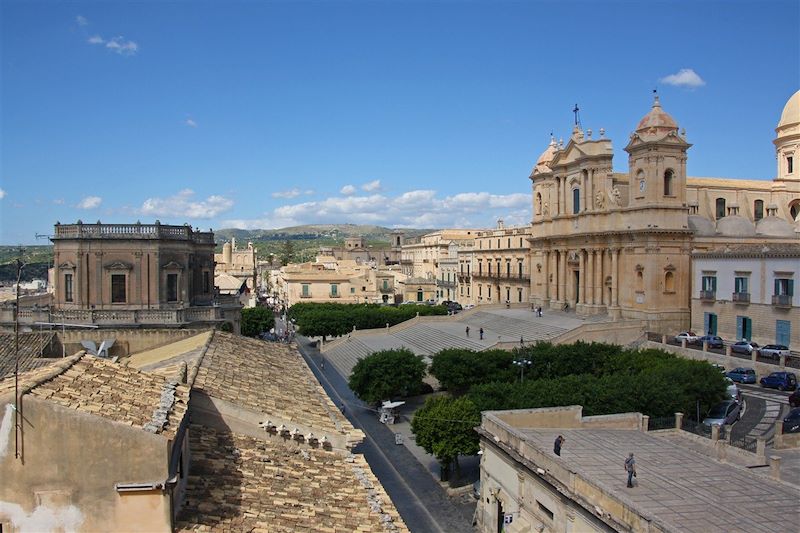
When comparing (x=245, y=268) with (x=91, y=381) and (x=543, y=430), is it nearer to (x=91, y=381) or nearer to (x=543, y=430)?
(x=543, y=430)

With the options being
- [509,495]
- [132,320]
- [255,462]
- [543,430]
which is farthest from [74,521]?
[132,320]

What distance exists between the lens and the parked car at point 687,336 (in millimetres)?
39822

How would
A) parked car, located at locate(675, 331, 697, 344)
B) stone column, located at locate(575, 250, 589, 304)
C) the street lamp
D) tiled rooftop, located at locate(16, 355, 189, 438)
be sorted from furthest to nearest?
stone column, located at locate(575, 250, 589, 304)
parked car, located at locate(675, 331, 697, 344)
the street lamp
tiled rooftop, located at locate(16, 355, 189, 438)

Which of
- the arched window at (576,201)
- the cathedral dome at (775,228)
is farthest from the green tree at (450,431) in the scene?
the cathedral dome at (775,228)

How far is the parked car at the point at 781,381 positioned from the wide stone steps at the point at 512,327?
40.3 ft

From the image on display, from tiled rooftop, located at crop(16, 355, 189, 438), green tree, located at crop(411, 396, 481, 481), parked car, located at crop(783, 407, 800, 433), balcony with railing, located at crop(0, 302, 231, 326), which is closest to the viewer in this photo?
tiled rooftop, located at crop(16, 355, 189, 438)

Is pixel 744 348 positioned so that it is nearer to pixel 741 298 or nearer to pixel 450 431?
pixel 741 298

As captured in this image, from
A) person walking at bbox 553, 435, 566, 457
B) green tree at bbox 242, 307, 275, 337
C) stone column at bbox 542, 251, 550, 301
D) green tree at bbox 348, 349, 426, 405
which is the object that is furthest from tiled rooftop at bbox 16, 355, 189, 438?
stone column at bbox 542, 251, 550, 301

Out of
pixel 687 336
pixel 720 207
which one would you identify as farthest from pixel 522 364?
pixel 720 207

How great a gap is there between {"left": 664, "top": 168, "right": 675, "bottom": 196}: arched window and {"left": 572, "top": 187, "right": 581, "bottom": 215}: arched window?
7168mm

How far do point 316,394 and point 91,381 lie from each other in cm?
907

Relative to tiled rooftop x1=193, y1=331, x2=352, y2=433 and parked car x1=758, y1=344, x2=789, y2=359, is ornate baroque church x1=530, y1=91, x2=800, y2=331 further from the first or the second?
tiled rooftop x1=193, y1=331, x2=352, y2=433

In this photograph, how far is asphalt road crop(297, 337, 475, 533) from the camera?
22609 mm

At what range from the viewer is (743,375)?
33.1m
